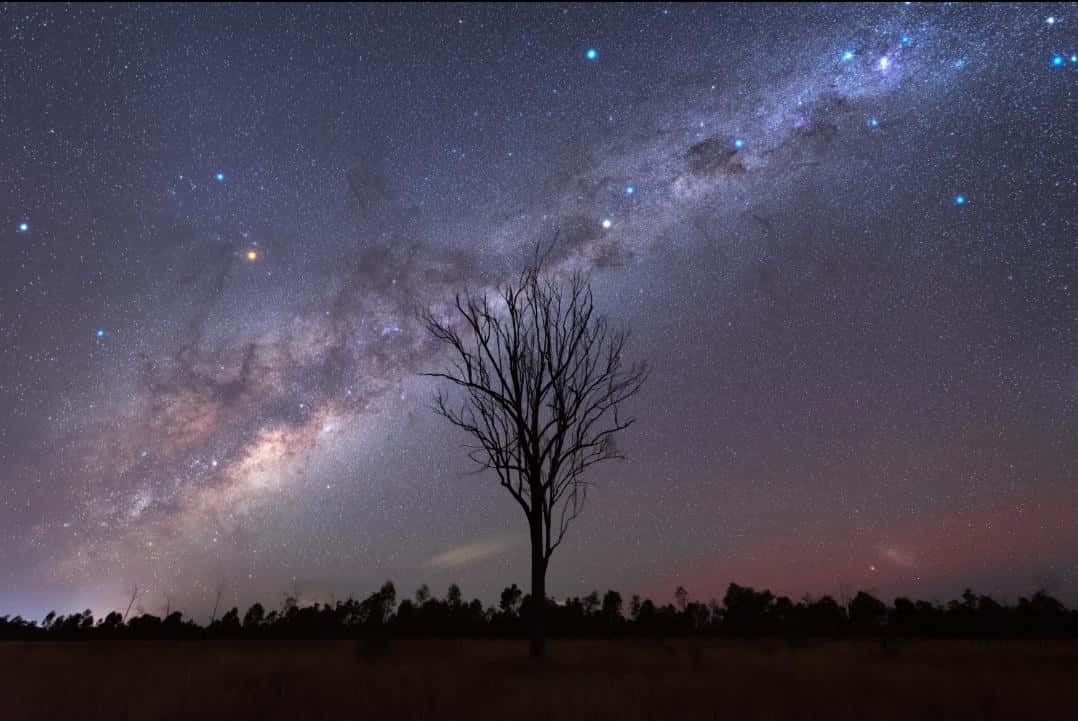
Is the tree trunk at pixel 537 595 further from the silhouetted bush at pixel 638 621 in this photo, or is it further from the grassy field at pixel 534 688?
the silhouetted bush at pixel 638 621

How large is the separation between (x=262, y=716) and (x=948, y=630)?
37057 millimetres

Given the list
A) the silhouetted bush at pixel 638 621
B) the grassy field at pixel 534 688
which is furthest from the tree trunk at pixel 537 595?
the silhouetted bush at pixel 638 621

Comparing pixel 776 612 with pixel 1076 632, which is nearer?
pixel 1076 632

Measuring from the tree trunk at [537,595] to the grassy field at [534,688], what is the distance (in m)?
0.77

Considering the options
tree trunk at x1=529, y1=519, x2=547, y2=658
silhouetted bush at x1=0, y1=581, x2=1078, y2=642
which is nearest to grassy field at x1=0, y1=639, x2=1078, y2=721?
tree trunk at x1=529, y1=519, x2=547, y2=658

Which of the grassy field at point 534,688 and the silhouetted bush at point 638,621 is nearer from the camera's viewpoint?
the grassy field at point 534,688

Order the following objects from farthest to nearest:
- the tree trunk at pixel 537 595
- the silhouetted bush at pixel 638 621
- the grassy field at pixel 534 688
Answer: the silhouetted bush at pixel 638 621 → the tree trunk at pixel 537 595 → the grassy field at pixel 534 688

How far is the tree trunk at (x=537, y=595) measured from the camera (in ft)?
46.7

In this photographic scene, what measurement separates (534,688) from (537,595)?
4.44 m

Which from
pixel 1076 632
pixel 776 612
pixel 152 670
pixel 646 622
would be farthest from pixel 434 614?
pixel 1076 632

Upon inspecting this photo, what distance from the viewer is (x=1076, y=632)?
30953 millimetres

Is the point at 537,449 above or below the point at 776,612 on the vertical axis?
above

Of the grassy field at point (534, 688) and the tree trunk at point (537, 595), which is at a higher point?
the tree trunk at point (537, 595)

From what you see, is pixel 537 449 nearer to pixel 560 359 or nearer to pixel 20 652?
pixel 560 359
